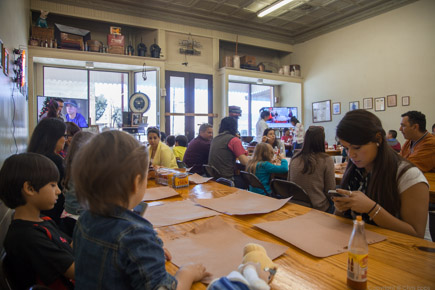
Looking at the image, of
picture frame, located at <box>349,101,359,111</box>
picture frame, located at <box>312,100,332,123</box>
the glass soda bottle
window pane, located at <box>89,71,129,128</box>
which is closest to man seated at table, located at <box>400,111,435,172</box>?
the glass soda bottle

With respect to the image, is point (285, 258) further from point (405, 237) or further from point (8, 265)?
point (8, 265)

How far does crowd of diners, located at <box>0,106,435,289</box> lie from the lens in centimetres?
66

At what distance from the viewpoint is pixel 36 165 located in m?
1.18

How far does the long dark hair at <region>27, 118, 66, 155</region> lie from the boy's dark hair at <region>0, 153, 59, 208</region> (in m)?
0.89

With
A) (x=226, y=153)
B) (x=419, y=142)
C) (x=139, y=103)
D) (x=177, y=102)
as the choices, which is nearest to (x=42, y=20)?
(x=139, y=103)

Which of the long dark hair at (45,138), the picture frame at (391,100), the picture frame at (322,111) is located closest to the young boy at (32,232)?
the long dark hair at (45,138)

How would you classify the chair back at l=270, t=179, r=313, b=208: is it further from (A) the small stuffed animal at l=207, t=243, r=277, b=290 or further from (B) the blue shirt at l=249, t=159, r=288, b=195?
(A) the small stuffed animal at l=207, t=243, r=277, b=290

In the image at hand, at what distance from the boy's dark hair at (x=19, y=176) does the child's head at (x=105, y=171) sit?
2.07 feet

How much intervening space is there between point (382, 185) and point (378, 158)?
120 millimetres

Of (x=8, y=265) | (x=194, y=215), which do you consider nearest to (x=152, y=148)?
(x=194, y=215)

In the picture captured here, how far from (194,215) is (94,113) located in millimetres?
6233

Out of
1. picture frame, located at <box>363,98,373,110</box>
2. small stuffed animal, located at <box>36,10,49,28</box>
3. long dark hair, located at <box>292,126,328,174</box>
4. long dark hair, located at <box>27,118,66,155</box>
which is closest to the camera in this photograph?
long dark hair, located at <box>27,118,66,155</box>

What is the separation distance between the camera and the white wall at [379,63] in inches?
246

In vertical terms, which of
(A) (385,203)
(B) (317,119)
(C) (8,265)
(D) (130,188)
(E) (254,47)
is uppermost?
Result: (E) (254,47)
